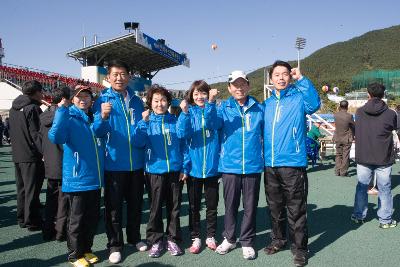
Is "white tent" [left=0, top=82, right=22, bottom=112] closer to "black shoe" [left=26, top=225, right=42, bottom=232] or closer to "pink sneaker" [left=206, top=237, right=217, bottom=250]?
"black shoe" [left=26, top=225, right=42, bottom=232]

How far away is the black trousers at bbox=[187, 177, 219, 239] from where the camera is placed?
3.88 metres

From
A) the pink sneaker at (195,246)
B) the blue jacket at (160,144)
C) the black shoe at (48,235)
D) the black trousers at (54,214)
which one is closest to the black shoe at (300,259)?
the pink sneaker at (195,246)

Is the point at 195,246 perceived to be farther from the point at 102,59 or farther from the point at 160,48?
the point at 160,48

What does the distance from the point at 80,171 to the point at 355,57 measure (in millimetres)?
114625

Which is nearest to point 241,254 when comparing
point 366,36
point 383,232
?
point 383,232

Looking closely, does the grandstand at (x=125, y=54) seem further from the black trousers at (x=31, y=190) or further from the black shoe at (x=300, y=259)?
the black shoe at (x=300, y=259)

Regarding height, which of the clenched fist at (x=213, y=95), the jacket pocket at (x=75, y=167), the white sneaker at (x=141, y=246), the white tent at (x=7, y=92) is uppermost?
the white tent at (x=7, y=92)

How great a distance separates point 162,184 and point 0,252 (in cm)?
189

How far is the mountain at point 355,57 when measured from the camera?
95.1 m

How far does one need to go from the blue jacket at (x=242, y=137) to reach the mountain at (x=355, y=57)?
85.0 metres

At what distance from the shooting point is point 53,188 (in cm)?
425

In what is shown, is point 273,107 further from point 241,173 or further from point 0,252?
point 0,252

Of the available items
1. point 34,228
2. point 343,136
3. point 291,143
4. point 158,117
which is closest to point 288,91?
point 291,143

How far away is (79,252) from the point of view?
137 inches
